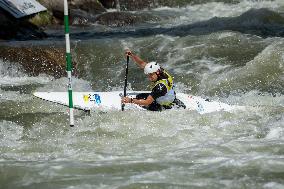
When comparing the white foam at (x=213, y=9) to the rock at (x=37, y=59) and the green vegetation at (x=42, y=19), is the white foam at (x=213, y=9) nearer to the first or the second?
the green vegetation at (x=42, y=19)

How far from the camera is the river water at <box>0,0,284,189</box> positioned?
6625 mm

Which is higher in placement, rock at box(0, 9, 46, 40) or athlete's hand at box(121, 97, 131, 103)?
rock at box(0, 9, 46, 40)

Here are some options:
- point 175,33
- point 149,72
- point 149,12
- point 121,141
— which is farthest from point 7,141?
point 149,12

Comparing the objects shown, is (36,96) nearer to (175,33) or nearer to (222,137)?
(222,137)

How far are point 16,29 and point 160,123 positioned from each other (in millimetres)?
7329

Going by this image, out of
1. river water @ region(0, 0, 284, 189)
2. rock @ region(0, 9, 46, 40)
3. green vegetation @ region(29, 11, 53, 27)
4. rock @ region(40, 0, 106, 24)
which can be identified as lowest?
river water @ region(0, 0, 284, 189)

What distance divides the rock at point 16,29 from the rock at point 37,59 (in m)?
1.79

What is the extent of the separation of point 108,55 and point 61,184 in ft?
25.0

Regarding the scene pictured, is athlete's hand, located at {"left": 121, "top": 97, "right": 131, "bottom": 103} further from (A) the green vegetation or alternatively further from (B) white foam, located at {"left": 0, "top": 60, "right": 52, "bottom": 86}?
(A) the green vegetation

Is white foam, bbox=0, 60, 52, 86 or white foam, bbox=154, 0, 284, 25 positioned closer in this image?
white foam, bbox=0, 60, 52, 86

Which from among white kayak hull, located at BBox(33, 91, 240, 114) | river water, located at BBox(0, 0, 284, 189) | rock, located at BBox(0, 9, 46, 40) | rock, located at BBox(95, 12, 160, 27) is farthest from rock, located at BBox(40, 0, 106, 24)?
white kayak hull, located at BBox(33, 91, 240, 114)

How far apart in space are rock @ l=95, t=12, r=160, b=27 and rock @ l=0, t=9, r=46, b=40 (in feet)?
8.76

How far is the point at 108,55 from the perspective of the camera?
13789 mm

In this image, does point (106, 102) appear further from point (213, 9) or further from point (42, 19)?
point (213, 9)
